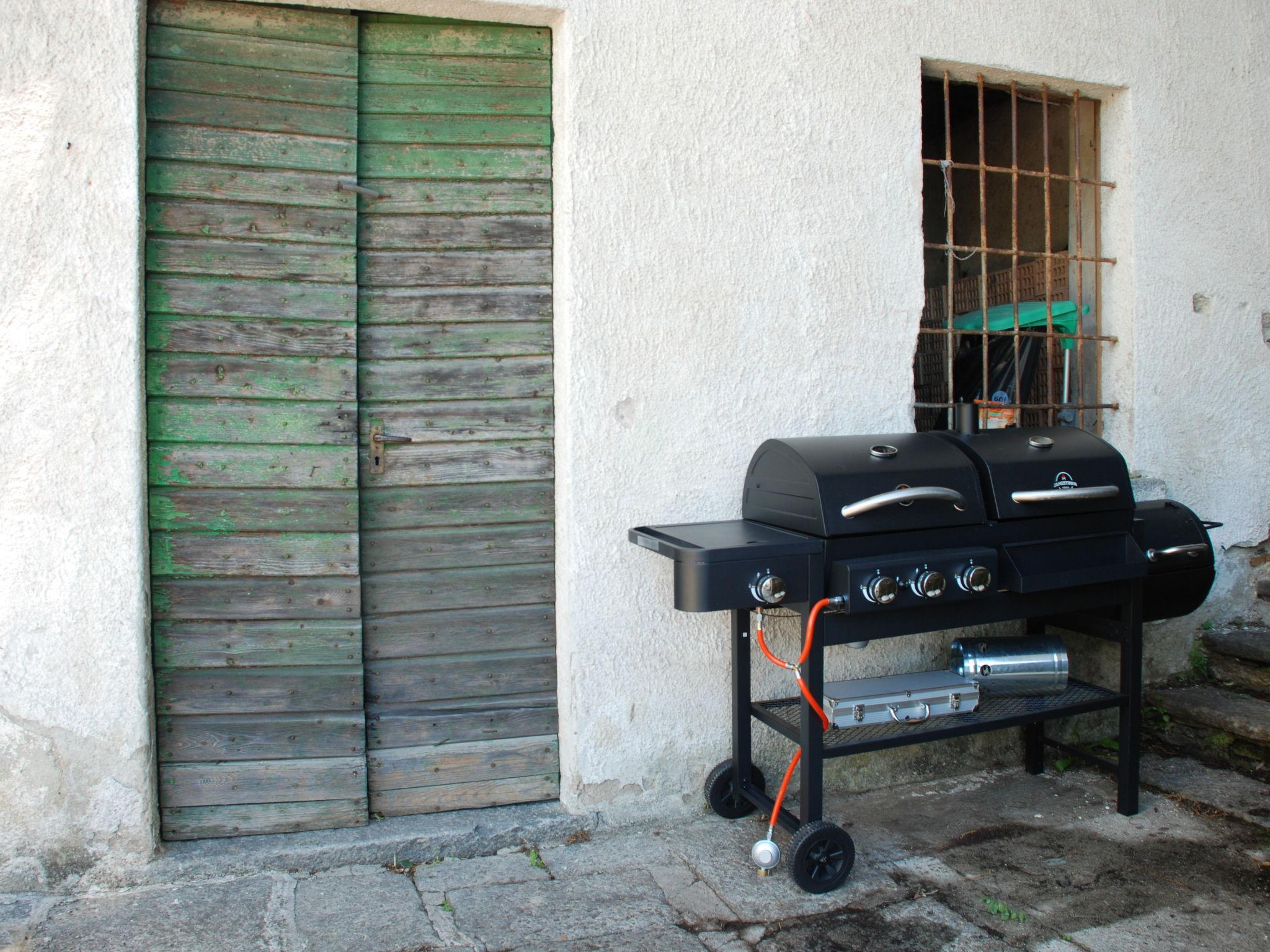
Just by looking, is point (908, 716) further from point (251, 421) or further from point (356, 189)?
point (356, 189)

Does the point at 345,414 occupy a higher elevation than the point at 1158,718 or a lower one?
higher

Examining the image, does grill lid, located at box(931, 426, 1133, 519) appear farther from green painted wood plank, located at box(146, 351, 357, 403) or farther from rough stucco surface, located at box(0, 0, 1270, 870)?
green painted wood plank, located at box(146, 351, 357, 403)

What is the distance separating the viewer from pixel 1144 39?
4078 millimetres

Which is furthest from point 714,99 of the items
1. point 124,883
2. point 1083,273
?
point 124,883

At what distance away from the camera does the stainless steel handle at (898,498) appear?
2.72 m

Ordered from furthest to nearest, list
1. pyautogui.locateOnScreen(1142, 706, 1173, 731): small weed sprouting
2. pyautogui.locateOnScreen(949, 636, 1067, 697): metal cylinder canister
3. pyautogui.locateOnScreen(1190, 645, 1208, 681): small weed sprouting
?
pyautogui.locateOnScreen(1190, 645, 1208, 681): small weed sprouting → pyautogui.locateOnScreen(1142, 706, 1173, 731): small weed sprouting → pyautogui.locateOnScreen(949, 636, 1067, 697): metal cylinder canister

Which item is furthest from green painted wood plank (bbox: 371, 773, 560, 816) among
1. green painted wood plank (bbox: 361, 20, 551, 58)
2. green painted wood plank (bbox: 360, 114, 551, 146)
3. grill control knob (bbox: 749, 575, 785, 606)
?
green painted wood plank (bbox: 361, 20, 551, 58)

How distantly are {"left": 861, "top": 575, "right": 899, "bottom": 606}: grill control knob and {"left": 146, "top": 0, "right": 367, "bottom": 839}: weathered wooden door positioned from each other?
69.0 inches

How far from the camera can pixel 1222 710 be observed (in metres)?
3.84

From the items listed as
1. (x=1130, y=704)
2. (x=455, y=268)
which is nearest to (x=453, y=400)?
(x=455, y=268)

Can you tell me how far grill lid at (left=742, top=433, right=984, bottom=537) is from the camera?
2.75m

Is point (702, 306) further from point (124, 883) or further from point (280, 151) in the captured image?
point (124, 883)

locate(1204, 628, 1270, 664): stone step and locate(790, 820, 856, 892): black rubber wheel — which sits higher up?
locate(1204, 628, 1270, 664): stone step

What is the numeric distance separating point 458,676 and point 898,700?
1569 mm
